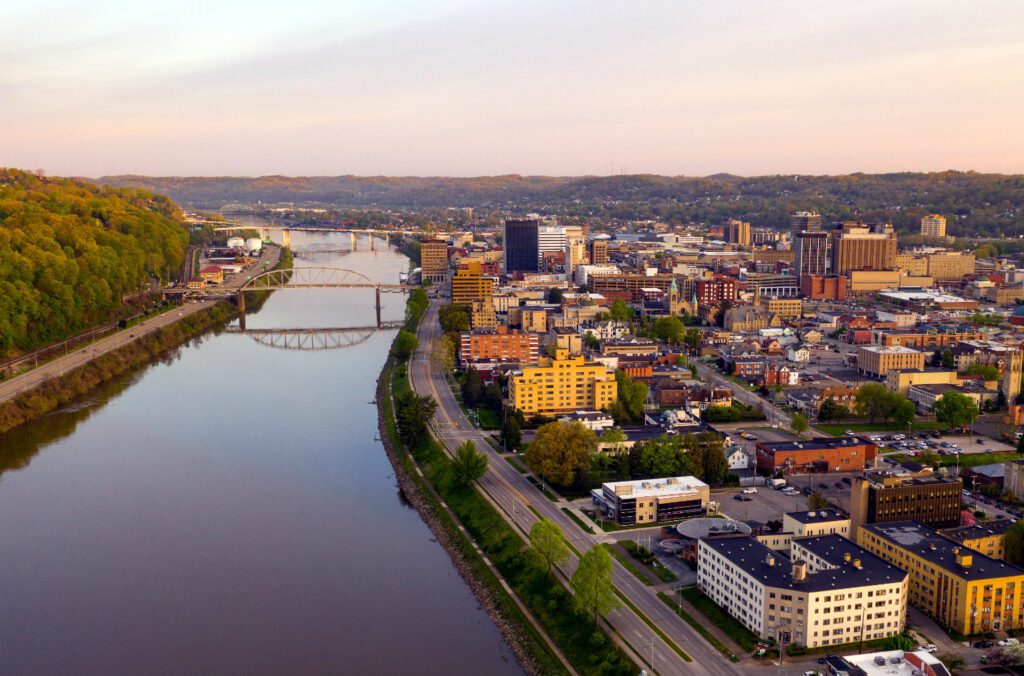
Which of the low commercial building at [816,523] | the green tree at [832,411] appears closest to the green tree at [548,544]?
the low commercial building at [816,523]

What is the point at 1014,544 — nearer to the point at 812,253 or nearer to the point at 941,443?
the point at 941,443

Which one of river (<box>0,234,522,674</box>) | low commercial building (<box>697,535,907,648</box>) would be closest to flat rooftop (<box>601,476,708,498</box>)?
river (<box>0,234,522,674</box>)

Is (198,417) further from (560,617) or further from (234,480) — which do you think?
(560,617)

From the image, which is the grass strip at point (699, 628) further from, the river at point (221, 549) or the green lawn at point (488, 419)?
the green lawn at point (488, 419)

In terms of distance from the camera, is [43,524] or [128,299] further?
[128,299]

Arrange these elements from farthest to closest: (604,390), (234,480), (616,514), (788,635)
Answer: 1. (604,390)
2. (234,480)
3. (616,514)
4. (788,635)

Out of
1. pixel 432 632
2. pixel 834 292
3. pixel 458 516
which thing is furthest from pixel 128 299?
pixel 834 292

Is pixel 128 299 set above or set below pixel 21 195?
below
